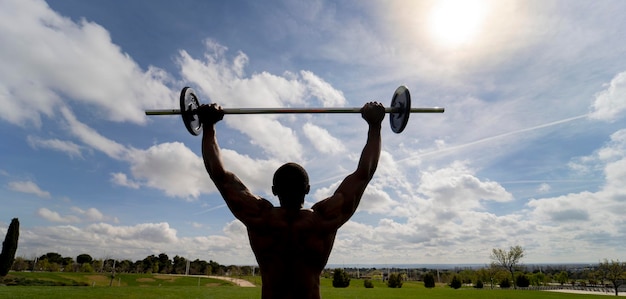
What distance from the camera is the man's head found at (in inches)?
101

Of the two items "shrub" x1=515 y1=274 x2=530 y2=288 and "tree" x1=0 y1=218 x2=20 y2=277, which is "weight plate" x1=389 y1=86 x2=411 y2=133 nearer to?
"tree" x1=0 y1=218 x2=20 y2=277

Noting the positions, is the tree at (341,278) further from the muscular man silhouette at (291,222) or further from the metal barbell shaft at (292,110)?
the muscular man silhouette at (291,222)

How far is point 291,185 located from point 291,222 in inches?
10.0

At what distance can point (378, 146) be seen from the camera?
287cm

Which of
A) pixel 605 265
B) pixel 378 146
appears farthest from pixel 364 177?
pixel 605 265

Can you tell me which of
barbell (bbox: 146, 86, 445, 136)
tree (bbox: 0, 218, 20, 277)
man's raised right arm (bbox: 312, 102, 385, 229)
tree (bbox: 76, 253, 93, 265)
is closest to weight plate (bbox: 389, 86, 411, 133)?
barbell (bbox: 146, 86, 445, 136)

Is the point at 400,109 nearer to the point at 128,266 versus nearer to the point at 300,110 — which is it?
the point at 300,110

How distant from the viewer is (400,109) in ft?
12.7

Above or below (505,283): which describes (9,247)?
above

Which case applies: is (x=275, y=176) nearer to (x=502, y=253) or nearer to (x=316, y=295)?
(x=316, y=295)

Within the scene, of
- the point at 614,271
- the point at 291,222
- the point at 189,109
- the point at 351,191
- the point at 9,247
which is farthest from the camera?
the point at 614,271

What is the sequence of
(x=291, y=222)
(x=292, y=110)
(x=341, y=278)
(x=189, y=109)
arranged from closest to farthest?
(x=291, y=222) → (x=189, y=109) → (x=292, y=110) → (x=341, y=278)

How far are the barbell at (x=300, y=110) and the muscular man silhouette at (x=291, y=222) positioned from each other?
→ 3.71 feet

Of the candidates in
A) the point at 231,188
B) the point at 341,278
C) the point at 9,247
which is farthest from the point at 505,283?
the point at 9,247
